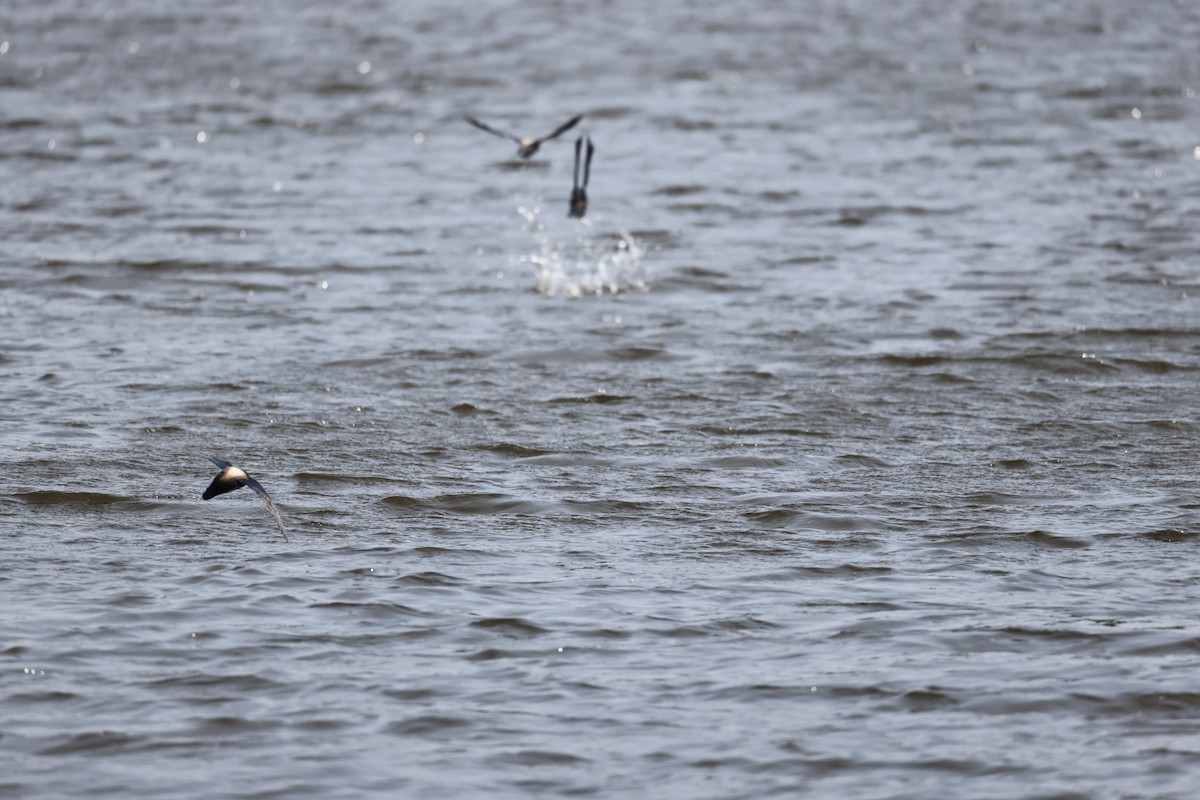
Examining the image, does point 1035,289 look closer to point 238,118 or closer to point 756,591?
point 756,591

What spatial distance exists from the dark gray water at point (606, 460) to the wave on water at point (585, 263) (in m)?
0.05

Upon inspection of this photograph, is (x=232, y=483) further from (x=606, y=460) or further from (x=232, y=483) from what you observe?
(x=606, y=460)

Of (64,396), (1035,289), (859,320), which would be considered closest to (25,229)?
(64,396)

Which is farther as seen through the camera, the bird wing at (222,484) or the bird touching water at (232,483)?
the bird wing at (222,484)

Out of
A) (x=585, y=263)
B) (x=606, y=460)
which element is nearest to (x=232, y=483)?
(x=606, y=460)

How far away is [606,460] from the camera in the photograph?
852 cm

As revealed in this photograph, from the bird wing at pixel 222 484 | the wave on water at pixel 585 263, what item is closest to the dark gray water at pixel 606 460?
the wave on water at pixel 585 263

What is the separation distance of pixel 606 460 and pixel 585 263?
4.96m

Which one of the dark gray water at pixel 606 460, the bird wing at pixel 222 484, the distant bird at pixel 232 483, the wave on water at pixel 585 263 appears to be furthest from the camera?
the wave on water at pixel 585 263

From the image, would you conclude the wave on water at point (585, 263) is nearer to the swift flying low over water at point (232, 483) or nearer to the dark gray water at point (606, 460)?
the dark gray water at point (606, 460)

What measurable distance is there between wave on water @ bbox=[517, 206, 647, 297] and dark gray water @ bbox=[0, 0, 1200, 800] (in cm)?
5

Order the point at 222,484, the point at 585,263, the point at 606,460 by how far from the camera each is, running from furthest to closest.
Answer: the point at 585,263
the point at 606,460
the point at 222,484

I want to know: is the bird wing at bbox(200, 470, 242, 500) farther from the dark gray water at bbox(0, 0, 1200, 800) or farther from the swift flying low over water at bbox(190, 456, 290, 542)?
the dark gray water at bbox(0, 0, 1200, 800)

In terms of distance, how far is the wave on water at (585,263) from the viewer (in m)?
12.6
